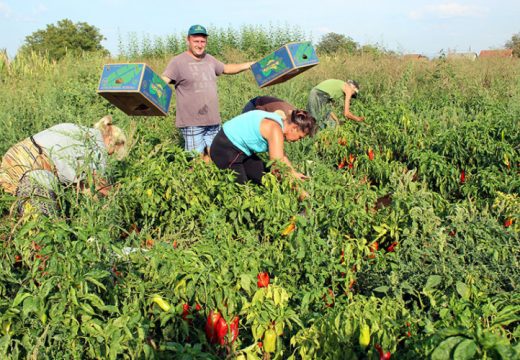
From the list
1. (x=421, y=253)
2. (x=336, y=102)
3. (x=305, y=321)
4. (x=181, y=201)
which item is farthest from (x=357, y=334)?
(x=336, y=102)

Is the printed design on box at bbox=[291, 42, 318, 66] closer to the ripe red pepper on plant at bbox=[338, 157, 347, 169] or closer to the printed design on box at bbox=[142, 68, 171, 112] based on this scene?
the ripe red pepper on plant at bbox=[338, 157, 347, 169]

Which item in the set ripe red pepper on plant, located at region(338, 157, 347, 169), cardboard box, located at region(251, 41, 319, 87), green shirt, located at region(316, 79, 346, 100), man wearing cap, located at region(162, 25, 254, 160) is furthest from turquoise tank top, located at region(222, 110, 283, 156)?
green shirt, located at region(316, 79, 346, 100)

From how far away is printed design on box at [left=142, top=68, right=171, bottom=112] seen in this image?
149 inches

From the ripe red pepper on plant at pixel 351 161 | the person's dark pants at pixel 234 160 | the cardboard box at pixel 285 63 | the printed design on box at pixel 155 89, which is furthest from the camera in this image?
the ripe red pepper on plant at pixel 351 161

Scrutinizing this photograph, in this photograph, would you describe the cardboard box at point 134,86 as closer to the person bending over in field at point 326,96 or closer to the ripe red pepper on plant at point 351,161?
the ripe red pepper on plant at point 351,161

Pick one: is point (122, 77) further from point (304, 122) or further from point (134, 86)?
point (304, 122)

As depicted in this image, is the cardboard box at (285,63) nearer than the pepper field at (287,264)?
No

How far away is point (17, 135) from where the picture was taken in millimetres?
5426

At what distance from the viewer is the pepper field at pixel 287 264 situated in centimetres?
172

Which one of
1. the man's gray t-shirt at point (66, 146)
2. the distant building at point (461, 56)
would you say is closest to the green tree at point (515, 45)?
the distant building at point (461, 56)

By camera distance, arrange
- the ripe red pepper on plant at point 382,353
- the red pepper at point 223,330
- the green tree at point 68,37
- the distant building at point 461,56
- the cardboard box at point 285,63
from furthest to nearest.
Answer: the green tree at point 68,37, the distant building at point 461,56, the cardboard box at point 285,63, the red pepper at point 223,330, the ripe red pepper on plant at point 382,353

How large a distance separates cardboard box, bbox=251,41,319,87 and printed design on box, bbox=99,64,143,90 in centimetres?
133

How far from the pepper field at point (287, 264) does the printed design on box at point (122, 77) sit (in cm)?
53

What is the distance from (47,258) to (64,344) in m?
0.36
